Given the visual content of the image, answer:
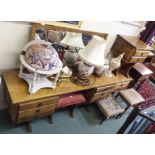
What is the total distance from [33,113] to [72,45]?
89cm

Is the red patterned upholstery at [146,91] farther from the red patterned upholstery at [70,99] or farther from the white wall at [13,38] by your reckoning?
the white wall at [13,38]

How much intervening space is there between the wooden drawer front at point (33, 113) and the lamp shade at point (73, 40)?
743 millimetres

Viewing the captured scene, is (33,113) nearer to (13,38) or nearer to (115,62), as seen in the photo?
(13,38)

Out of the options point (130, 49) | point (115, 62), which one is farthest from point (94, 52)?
point (130, 49)

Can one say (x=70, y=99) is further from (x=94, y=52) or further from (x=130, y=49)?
A: (x=130, y=49)

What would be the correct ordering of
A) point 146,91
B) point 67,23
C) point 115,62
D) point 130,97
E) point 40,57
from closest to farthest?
point 40,57
point 67,23
point 115,62
point 130,97
point 146,91

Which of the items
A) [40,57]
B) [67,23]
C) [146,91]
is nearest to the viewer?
[40,57]

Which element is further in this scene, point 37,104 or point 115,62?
point 115,62

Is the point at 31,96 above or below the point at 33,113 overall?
above

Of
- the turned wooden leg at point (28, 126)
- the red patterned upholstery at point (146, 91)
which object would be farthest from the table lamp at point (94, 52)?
the red patterned upholstery at point (146, 91)

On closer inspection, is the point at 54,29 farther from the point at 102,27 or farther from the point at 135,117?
the point at 135,117

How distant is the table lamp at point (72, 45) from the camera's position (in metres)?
2.04

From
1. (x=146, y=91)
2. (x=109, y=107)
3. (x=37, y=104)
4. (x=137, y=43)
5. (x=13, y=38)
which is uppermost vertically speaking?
(x=137, y=43)

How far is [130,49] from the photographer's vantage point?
2428 mm
